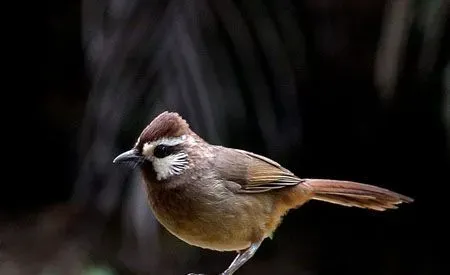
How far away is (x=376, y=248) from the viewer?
200 inches

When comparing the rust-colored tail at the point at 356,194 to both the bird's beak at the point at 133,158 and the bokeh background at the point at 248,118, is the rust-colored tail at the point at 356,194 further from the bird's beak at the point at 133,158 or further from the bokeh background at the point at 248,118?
the bokeh background at the point at 248,118

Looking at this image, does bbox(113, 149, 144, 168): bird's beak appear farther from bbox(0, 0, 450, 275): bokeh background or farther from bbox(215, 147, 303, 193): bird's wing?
bbox(0, 0, 450, 275): bokeh background

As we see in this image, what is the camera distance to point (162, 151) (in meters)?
2.24

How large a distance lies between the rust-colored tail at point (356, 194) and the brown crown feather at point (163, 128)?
56 cm

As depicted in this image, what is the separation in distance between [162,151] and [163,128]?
0.21 ft

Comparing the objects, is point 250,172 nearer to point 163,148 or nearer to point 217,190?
point 217,190

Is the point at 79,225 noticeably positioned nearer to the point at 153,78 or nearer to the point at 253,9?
the point at 153,78

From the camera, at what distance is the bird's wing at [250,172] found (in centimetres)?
258

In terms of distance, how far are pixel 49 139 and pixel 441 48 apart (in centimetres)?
257

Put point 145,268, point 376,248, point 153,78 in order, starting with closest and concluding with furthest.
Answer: point 153,78
point 145,268
point 376,248

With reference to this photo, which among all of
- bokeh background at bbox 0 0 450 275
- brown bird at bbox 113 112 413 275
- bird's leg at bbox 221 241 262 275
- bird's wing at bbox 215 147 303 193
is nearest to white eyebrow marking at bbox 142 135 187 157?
brown bird at bbox 113 112 413 275

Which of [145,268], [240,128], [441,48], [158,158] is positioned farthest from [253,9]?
[158,158]

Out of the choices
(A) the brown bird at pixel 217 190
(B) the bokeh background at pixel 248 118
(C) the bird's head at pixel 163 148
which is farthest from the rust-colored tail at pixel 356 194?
(B) the bokeh background at pixel 248 118

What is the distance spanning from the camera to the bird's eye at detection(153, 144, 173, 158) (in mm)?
2213
